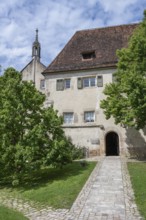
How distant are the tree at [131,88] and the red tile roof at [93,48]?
4995mm

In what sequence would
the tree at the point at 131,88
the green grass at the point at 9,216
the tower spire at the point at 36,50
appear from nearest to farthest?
the green grass at the point at 9,216, the tree at the point at 131,88, the tower spire at the point at 36,50

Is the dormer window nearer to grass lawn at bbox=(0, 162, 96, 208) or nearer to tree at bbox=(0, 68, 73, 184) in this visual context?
tree at bbox=(0, 68, 73, 184)

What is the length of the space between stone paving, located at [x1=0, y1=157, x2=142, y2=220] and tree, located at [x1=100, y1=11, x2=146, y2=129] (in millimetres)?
6152

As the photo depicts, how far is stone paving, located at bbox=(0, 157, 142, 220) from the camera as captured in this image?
904cm

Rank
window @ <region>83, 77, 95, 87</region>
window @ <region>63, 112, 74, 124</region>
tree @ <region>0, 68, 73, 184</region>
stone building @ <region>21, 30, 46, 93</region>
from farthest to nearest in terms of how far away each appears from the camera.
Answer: stone building @ <region>21, 30, 46, 93</region> → window @ <region>83, 77, 95, 87</region> → window @ <region>63, 112, 74, 124</region> → tree @ <region>0, 68, 73, 184</region>

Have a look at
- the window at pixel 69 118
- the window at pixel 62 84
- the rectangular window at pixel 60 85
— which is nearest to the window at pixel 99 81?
the window at pixel 62 84

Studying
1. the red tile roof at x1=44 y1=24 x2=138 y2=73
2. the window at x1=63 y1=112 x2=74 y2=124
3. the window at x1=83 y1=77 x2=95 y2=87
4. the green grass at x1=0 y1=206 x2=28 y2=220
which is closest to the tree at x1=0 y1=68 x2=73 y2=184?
the green grass at x1=0 y1=206 x2=28 y2=220

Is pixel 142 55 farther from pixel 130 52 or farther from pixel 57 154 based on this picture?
pixel 57 154

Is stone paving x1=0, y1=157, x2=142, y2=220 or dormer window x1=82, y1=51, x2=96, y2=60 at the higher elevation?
dormer window x1=82, y1=51, x2=96, y2=60

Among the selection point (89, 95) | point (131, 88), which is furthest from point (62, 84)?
point (131, 88)

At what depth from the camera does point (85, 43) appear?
96.8 ft

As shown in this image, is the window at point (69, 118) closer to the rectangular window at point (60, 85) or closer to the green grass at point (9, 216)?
the rectangular window at point (60, 85)

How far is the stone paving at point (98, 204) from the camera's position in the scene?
29.7 ft

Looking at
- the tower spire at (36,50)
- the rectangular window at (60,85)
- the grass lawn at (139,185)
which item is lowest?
the grass lawn at (139,185)
